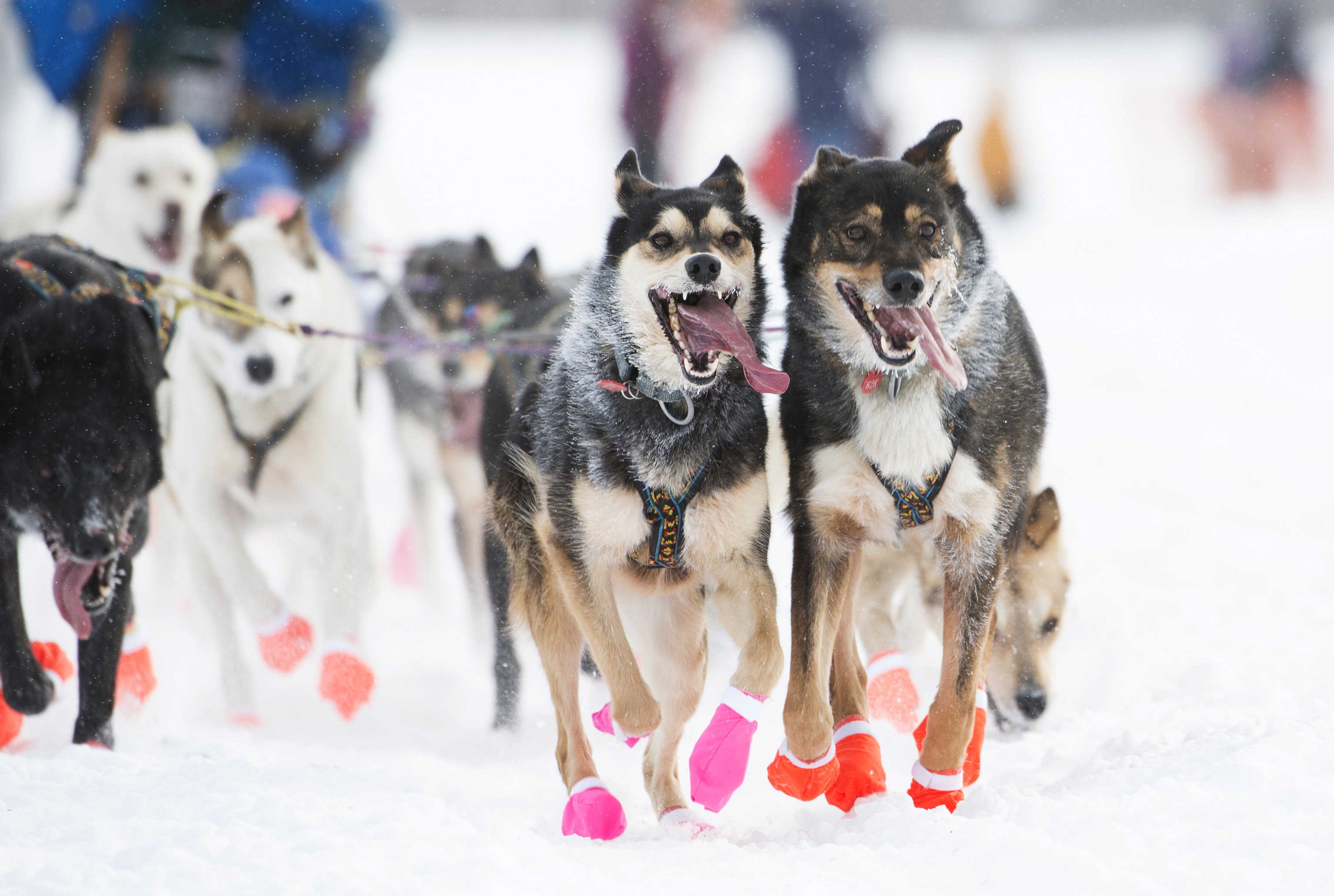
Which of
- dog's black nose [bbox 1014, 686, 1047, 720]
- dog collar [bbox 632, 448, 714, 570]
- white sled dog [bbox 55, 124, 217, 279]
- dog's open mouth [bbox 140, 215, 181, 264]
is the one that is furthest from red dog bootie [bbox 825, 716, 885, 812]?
dog's open mouth [bbox 140, 215, 181, 264]

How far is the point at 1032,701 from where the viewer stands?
3.40 metres

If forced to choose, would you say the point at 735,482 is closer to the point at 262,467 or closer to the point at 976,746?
the point at 976,746

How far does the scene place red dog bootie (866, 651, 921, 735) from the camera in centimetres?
344

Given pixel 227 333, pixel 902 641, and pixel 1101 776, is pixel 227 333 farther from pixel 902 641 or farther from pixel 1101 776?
→ pixel 1101 776

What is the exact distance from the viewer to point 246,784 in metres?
2.62

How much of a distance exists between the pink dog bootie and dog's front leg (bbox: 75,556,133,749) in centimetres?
151

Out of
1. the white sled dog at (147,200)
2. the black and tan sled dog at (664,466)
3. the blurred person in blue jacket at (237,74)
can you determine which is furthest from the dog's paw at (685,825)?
the blurred person in blue jacket at (237,74)

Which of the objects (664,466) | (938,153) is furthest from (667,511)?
(938,153)

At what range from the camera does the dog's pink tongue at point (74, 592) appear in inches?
123

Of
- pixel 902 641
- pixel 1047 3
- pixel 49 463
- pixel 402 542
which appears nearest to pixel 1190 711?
pixel 902 641

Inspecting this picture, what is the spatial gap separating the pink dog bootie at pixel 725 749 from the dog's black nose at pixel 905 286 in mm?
850

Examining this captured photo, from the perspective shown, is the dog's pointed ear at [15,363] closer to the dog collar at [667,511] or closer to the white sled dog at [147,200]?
the dog collar at [667,511]

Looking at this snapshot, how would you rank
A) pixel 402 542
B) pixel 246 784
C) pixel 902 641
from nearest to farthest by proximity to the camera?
pixel 246 784 < pixel 902 641 < pixel 402 542

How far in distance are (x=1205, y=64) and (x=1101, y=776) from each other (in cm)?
1492
